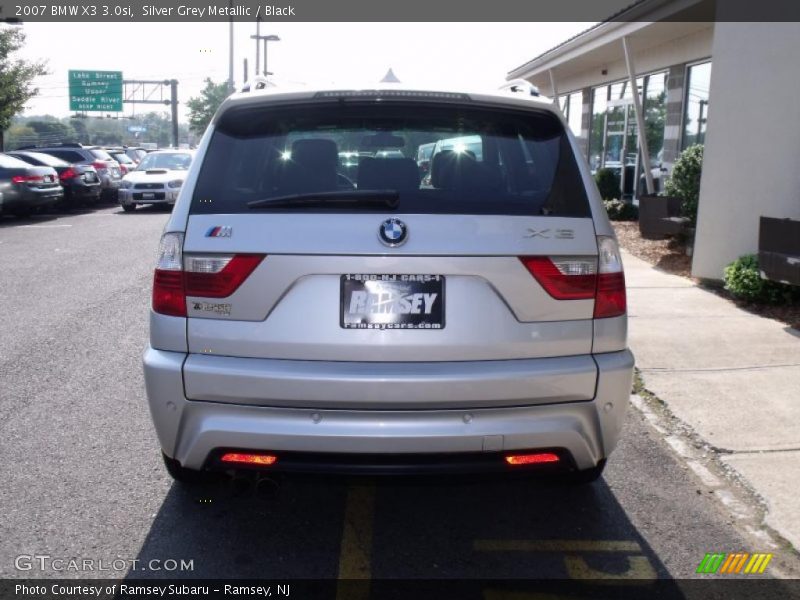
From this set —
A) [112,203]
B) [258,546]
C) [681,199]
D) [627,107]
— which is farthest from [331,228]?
[112,203]

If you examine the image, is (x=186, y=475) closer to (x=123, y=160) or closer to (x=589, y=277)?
(x=589, y=277)

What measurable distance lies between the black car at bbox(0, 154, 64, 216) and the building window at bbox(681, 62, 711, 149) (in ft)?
46.4

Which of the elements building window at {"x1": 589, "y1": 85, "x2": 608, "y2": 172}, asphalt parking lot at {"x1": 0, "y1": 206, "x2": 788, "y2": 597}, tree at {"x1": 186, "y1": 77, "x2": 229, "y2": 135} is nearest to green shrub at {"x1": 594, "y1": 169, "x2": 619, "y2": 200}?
building window at {"x1": 589, "y1": 85, "x2": 608, "y2": 172}

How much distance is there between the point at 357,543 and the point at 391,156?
1.72 m

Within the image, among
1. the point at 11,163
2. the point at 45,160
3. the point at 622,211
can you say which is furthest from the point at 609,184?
the point at 45,160

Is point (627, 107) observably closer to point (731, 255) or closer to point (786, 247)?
point (731, 255)

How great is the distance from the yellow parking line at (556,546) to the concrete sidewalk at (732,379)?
79 cm

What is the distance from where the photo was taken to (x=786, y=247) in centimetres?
781

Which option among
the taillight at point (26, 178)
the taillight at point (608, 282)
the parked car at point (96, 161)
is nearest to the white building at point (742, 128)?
the taillight at point (608, 282)

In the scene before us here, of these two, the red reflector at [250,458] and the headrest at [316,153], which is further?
the headrest at [316,153]

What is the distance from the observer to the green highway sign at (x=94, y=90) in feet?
163

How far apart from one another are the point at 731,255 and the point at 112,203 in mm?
21102

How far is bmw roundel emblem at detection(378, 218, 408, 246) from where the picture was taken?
3119 millimetres

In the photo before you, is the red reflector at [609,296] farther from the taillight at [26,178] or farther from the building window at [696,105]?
the taillight at [26,178]
